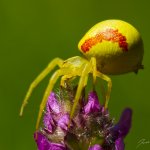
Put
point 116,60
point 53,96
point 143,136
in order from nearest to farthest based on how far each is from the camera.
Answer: point 53,96
point 116,60
point 143,136

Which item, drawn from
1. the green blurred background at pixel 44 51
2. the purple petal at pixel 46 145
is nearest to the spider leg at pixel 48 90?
the purple petal at pixel 46 145

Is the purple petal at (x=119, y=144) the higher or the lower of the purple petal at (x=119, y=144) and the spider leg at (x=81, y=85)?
the lower

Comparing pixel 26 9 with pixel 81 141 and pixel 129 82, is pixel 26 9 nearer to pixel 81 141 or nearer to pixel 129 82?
pixel 129 82

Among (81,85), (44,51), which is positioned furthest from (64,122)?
(44,51)

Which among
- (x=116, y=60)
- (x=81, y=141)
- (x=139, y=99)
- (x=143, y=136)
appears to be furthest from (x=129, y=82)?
(x=81, y=141)

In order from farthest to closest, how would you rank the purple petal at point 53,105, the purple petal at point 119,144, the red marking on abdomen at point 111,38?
1. the red marking on abdomen at point 111,38
2. the purple petal at point 53,105
3. the purple petal at point 119,144

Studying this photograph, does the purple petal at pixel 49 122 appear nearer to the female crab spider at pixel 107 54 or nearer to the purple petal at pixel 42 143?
the purple petal at pixel 42 143

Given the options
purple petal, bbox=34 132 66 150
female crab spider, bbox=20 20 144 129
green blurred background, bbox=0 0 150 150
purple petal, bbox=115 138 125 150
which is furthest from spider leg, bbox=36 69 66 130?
green blurred background, bbox=0 0 150 150

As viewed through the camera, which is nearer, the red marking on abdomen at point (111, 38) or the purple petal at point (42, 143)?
the purple petal at point (42, 143)
